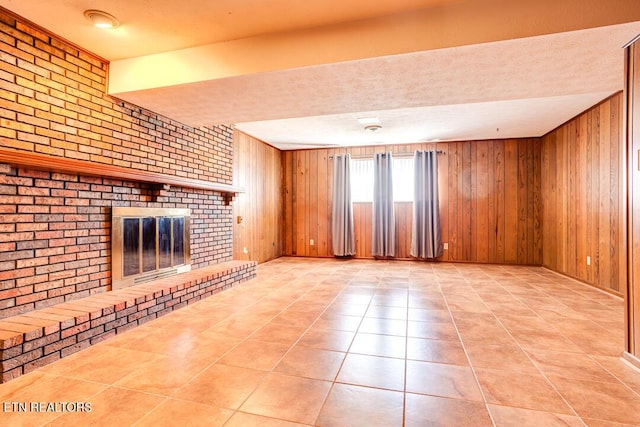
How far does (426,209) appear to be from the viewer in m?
5.95

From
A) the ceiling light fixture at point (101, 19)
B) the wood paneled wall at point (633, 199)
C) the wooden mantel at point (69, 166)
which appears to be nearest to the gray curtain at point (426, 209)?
the wood paneled wall at point (633, 199)

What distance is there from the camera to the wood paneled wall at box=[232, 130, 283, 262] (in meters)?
5.09

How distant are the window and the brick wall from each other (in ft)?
13.5

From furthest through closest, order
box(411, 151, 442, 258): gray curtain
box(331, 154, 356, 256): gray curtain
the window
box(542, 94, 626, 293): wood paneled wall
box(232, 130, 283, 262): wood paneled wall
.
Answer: box(331, 154, 356, 256): gray curtain → the window → box(411, 151, 442, 258): gray curtain → box(232, 130, 283, 262): wood paneled wall → box(542, 94, 626, 293): wood paneled wall

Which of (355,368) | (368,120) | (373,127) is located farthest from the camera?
(373,127)

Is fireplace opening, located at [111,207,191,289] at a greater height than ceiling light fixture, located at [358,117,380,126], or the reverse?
ceiling light fixture, located at [358,117,380,126]

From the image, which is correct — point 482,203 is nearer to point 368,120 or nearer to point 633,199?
point 368,120

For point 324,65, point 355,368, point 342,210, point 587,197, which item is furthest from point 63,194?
point 587,197

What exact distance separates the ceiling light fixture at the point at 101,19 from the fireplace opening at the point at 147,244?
147 centimetres

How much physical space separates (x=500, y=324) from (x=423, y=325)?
2.14 feet

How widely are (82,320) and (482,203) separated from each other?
609 cm

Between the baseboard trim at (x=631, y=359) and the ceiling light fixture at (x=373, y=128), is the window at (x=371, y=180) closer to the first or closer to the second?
the ceiling light fixture at (x=373, y=128)

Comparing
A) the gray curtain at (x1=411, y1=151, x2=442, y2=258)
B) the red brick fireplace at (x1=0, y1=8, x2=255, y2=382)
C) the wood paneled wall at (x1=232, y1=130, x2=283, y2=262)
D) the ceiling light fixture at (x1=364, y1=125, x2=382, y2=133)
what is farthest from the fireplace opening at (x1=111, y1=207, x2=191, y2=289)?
the gray curtain at (x1=411, y1=151, x2=442, y2=258)

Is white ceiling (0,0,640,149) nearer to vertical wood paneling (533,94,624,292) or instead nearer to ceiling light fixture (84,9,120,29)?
ceiling light fixture (84,9,120,29)
